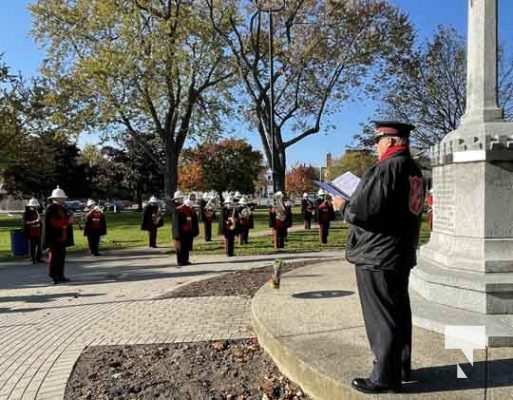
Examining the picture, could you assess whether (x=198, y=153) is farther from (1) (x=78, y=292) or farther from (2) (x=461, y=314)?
(2) (x=461, y=314)

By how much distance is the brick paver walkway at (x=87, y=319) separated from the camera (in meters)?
5.18

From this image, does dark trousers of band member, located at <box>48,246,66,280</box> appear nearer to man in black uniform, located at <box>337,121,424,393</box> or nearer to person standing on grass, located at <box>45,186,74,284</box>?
person standing on grass, located at <box>45,186,74,284</box>

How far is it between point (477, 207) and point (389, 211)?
108 inches

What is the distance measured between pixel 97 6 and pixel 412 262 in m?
29.8

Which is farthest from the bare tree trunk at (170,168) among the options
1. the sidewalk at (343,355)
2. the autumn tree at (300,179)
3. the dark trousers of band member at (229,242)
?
the autumn tree at (300,179)

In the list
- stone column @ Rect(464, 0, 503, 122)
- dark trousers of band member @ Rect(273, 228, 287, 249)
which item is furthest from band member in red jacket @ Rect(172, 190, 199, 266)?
stone column @ Rect(464, 0, 503, 122)

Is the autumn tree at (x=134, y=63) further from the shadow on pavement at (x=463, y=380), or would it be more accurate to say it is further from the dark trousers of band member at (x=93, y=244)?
the shadow on pavement at (x=463, y=380)

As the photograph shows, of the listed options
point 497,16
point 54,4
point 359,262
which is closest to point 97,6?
point 54,4

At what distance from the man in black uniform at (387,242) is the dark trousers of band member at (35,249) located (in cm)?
1397

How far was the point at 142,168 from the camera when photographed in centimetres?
6594

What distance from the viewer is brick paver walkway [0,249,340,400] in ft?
17.0

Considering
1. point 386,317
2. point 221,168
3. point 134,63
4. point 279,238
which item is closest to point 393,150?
point 386,317

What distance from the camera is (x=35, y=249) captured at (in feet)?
50.8

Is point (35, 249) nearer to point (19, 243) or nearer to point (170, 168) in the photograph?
point (19, 243)
